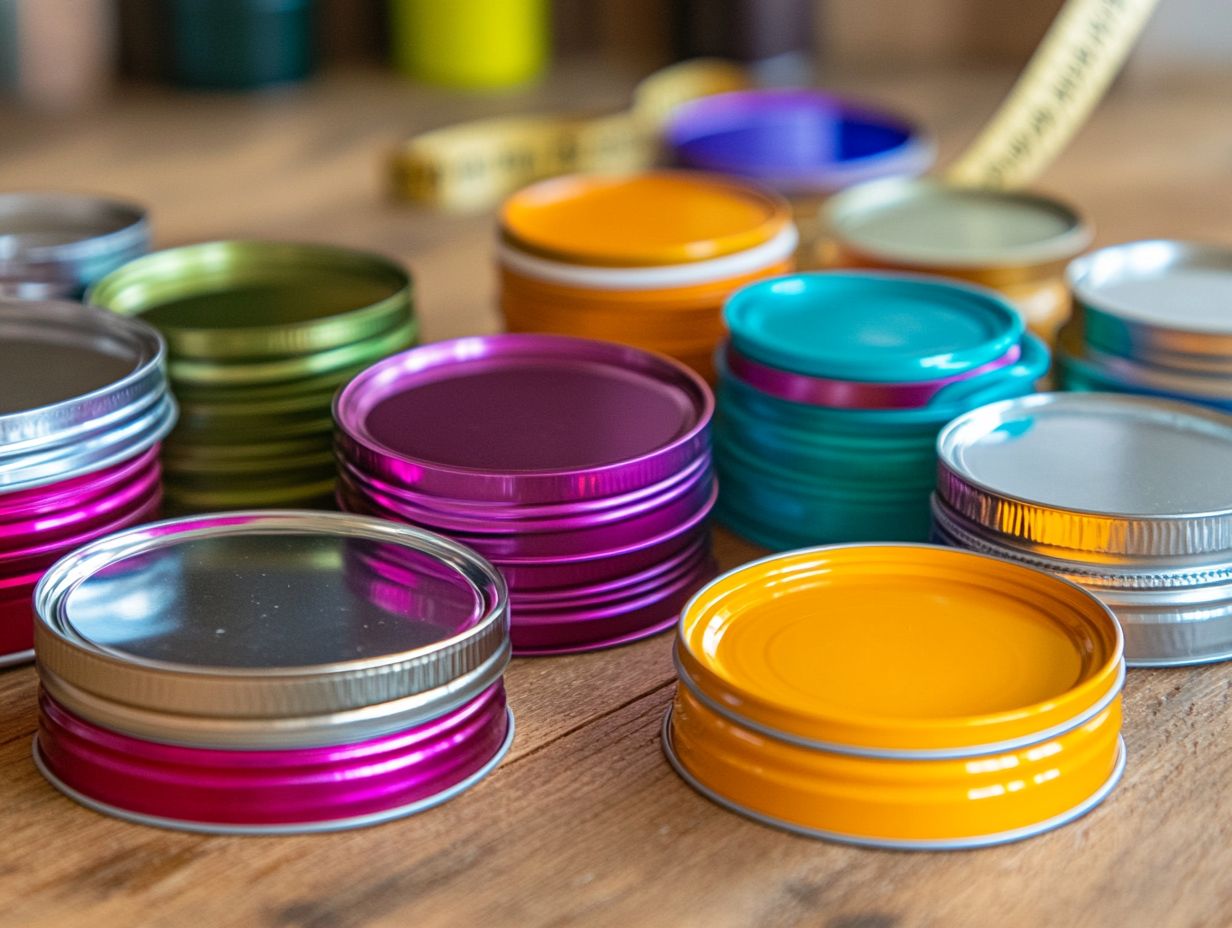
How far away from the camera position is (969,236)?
1832 mm

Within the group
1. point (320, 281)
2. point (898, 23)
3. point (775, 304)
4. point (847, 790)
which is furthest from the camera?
point (898, 23)

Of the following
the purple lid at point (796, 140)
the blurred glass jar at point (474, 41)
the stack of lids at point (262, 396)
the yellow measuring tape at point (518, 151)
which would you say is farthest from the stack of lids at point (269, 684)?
the blurred glass jar at point (474, 41)

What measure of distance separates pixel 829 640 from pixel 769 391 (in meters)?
0.33

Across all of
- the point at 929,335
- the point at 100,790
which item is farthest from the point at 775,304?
the point at 100,790

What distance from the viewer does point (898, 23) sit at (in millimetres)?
3293

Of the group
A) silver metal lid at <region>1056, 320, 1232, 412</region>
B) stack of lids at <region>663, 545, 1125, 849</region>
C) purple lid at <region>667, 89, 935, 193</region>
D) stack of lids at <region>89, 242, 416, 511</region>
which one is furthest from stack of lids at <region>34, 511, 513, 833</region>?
purple lid at <region>667, 89, 935, 193</region>

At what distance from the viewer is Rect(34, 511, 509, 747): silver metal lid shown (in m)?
0.97

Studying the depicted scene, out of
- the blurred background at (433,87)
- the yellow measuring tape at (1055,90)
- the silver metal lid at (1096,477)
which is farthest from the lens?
the blurred background at (433,87)

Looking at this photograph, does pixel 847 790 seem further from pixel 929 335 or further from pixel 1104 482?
pixel 929 335

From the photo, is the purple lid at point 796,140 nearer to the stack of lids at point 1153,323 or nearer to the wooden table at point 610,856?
the stack of lids at point 1153,323

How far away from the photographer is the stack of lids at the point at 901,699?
97 centimetres

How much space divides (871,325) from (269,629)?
639 mm

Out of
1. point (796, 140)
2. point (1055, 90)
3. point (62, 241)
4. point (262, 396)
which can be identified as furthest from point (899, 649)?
point (796, 140)

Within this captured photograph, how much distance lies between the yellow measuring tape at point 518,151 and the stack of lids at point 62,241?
726 mm
